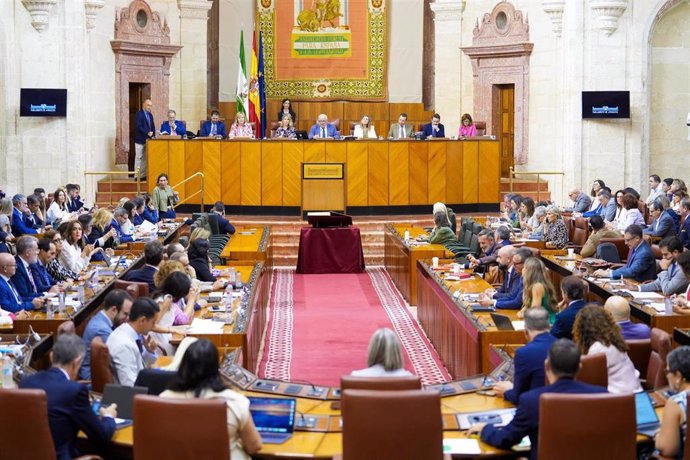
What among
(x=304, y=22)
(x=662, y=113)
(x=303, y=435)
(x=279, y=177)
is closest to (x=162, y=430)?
(x=303, y=435)

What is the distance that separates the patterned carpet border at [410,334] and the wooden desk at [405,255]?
15 centimetres

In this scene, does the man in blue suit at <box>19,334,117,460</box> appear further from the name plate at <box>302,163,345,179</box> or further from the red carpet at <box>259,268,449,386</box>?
the name plate at <box>302,163,345,179</box>

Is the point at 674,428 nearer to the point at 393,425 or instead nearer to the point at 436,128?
the point at 393,425

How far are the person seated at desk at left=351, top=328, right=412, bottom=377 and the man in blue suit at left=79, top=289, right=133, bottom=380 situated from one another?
6.68 ft

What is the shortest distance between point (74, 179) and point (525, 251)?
39.0 feet

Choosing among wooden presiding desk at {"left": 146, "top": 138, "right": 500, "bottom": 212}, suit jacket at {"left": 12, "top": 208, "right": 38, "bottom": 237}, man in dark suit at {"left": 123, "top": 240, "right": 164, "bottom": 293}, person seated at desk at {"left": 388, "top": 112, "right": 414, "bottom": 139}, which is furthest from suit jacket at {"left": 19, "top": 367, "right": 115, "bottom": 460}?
person seated at desk at {"left": 388, "top": 112, "right": 414, "bottom": 139}

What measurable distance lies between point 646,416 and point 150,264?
5.51 meters

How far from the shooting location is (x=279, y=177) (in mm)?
19344

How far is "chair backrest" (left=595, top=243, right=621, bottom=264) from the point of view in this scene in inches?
486

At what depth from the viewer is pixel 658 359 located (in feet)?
22.6

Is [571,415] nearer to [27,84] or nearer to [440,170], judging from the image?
[440,170]

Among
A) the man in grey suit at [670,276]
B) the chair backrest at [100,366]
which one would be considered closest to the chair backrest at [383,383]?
Result: the chair backrest at [100,366]

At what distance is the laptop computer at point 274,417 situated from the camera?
5590mm

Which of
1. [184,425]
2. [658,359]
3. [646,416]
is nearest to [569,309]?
[658,359]
